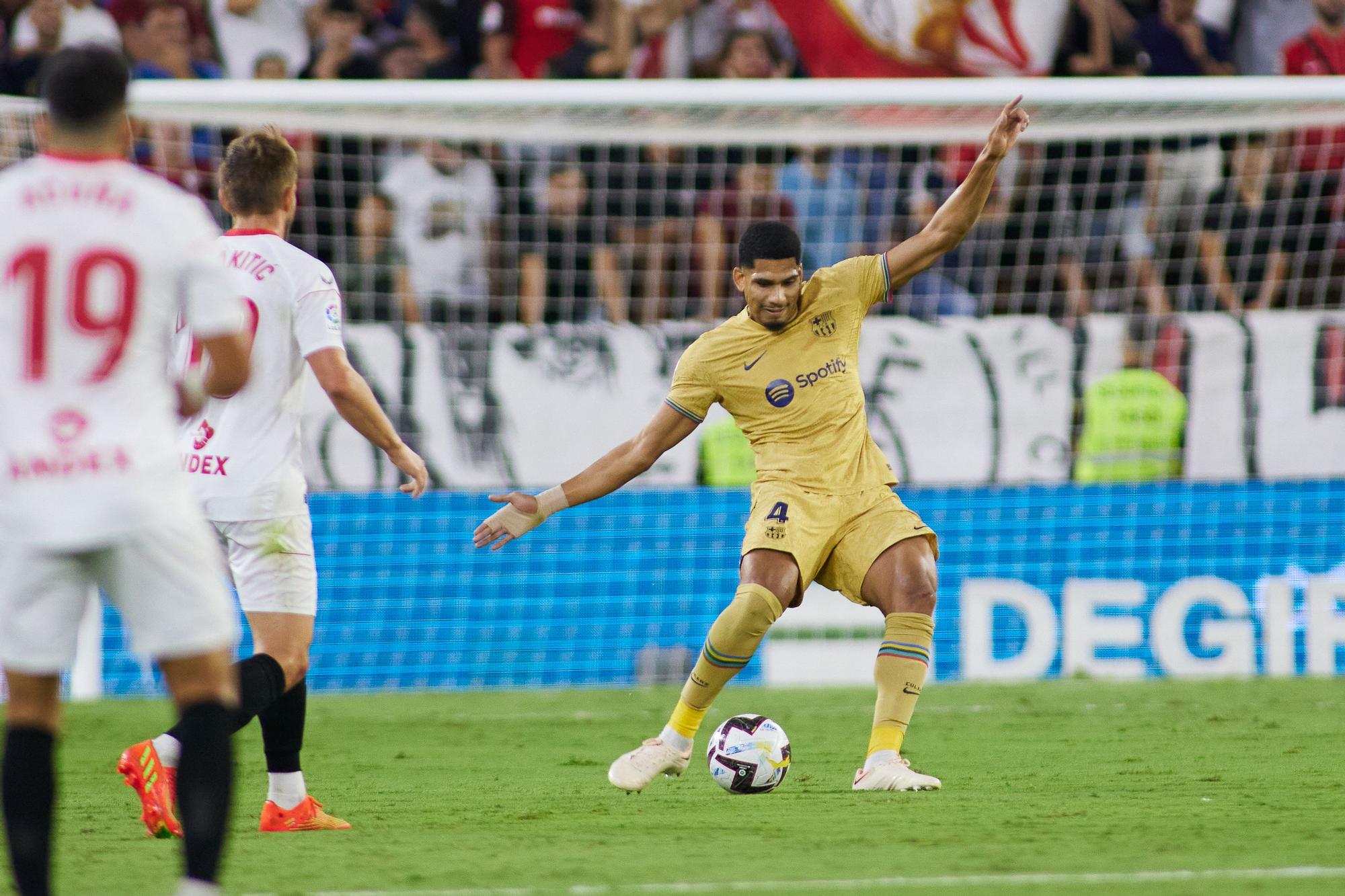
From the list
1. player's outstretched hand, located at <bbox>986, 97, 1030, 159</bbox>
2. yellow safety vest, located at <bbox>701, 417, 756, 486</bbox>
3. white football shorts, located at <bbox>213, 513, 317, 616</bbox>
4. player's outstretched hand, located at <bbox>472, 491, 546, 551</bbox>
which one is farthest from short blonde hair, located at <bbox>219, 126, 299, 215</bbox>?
yellow safety vest, located at <bbox>701, 417, 756, 486</bbox>

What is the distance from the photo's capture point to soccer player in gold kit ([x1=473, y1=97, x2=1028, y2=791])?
256 inches

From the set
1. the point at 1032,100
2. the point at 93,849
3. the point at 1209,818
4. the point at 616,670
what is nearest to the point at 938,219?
the point at 1209,818

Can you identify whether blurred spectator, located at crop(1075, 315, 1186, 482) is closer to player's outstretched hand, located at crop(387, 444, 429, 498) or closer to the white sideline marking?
player's outstretched hand, located at crop(387, 444, 429, 498)

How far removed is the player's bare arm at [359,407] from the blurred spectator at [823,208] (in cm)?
735

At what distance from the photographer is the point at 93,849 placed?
5.23 m

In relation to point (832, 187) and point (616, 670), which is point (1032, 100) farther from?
point (616, 670)

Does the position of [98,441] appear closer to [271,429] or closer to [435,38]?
[271,429]

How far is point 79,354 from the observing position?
11.6ft

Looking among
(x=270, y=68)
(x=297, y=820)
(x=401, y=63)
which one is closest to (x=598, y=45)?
(x=401, y=63)

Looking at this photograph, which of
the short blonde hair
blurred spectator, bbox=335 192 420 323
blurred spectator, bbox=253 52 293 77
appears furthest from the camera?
blurred spectator, bbox=253 52 293 77

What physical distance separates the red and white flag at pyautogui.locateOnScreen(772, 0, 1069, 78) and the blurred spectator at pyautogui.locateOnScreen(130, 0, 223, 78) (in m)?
4.45

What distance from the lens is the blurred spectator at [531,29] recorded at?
13.7 meters

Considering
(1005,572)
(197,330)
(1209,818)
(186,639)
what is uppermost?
(197,330)

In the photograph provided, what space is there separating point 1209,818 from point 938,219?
242 centimetres
